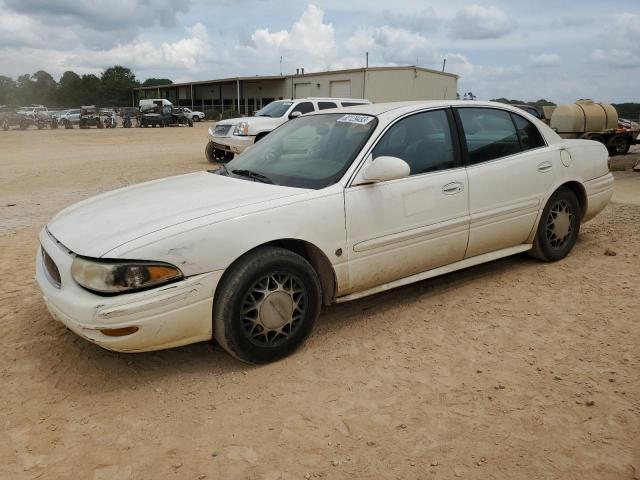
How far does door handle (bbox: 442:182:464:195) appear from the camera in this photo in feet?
12.9

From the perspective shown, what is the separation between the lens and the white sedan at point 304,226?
9.41 ft

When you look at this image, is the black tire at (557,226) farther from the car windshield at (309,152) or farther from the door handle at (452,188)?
the car windshield at (309,152)

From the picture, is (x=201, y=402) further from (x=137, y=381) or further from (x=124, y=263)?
(x=124, y=263)

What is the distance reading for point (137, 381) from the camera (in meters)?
3.10

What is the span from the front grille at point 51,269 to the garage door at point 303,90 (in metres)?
34.9

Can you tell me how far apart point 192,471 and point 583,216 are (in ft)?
14.2

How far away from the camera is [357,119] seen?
3957 mm

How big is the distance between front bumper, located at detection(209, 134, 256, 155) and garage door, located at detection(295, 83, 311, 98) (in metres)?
25.0

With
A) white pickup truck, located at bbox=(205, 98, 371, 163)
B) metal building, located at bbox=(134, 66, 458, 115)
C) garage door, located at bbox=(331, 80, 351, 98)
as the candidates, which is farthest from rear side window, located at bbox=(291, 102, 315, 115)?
garage door, located at bbox=(331, 80, 351, 98)

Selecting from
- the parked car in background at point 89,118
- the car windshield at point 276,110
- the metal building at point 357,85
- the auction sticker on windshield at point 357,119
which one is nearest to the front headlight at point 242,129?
the car windshield at point 276,110

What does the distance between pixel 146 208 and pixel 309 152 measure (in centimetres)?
126

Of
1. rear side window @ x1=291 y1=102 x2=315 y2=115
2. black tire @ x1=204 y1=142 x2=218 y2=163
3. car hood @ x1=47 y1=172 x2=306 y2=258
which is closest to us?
car hood @ x1=47 y1=172 x2=306 y2=258

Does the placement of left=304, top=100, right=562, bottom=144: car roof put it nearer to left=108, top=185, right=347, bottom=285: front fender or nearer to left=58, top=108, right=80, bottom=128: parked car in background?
left=108, top=185, right=347, bottom=285: front fender

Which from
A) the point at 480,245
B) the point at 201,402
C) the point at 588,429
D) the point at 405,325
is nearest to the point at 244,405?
the point at 201,402
